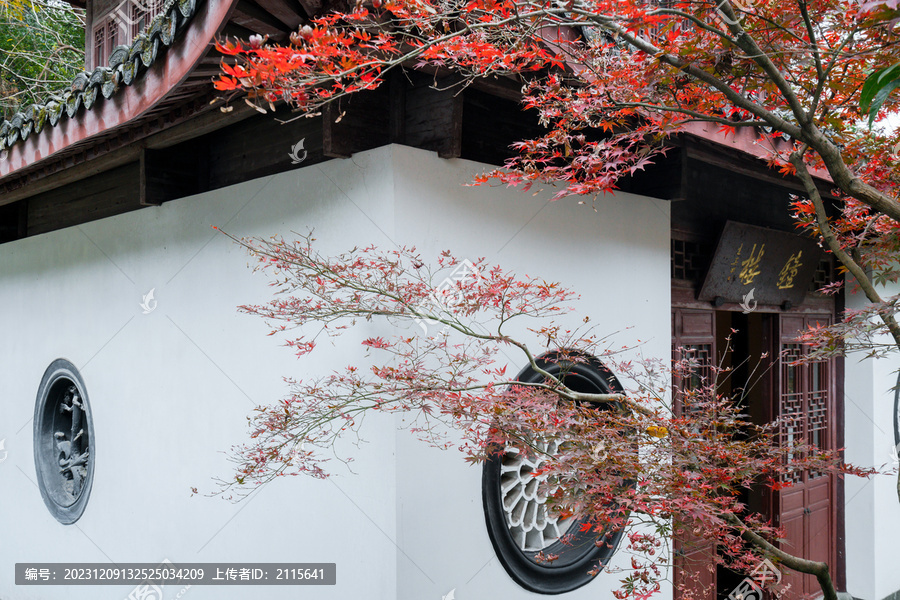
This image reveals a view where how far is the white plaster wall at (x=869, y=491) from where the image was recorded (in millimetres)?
5676

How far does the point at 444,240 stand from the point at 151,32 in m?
1.35

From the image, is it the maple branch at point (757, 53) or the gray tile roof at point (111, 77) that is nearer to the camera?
the maple branch at point (757, 53)

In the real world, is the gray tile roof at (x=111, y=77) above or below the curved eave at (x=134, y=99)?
above

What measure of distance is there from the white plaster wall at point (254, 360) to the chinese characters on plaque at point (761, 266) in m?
0.69

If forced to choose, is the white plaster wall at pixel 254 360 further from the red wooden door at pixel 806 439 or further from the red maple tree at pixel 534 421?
the red wooden door at pixel 806 439

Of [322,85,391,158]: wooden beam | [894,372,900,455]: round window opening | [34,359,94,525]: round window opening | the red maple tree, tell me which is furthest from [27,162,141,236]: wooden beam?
[894,372,900,455]: round window opening

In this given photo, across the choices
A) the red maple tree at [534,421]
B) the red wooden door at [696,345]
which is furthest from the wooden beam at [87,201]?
the red wooden door at [696,345]

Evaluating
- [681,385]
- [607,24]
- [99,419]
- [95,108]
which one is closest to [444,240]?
[607,24]

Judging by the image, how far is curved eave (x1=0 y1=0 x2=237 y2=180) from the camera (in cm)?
210

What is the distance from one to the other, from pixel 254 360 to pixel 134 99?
1.29 metres

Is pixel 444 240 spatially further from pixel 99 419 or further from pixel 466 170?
pixel 99 419

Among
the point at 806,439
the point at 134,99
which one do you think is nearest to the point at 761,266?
the point at 806,439

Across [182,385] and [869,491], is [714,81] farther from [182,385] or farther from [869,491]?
[869,491]

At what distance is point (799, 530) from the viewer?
535cm
